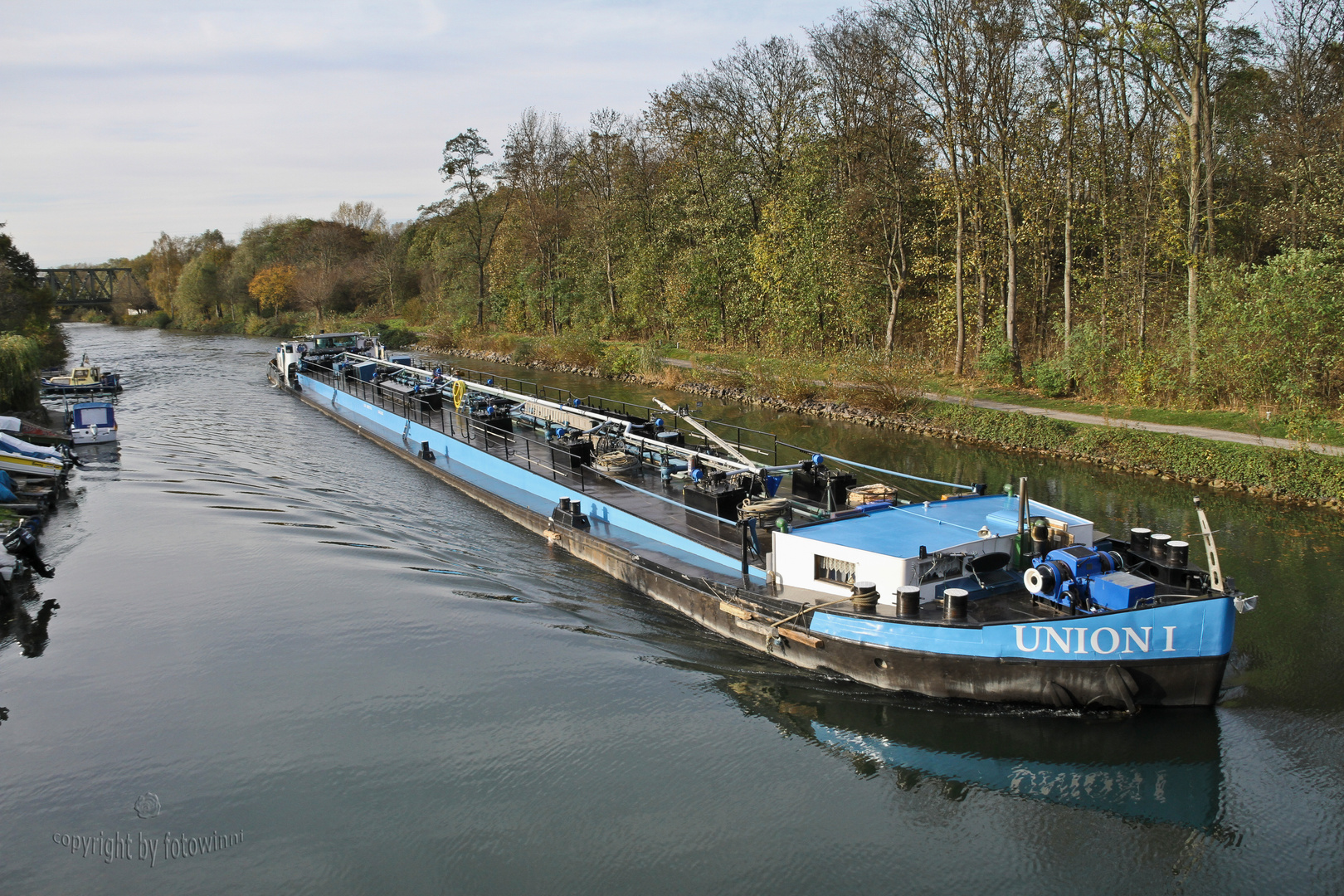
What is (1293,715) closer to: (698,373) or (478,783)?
(478,783)

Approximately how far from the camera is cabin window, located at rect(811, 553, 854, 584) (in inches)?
516

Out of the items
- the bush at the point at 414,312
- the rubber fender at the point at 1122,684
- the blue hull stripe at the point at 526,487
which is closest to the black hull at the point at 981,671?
the rubber fender at the point at 1122,684

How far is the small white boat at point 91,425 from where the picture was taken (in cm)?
3020

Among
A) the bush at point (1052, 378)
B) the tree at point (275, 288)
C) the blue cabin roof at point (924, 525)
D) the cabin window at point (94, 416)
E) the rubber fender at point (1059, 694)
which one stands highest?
the tree at point (275, 288)

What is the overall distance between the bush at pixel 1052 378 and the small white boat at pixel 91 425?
32463 mm

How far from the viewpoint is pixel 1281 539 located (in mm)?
17875

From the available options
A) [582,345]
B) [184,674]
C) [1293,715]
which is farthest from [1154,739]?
[582,345]

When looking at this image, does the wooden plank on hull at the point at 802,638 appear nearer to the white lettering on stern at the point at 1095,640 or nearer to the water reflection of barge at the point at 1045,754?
the water reflection of barge at the point at 1045,754

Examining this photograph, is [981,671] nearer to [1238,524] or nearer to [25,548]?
[1238,524]

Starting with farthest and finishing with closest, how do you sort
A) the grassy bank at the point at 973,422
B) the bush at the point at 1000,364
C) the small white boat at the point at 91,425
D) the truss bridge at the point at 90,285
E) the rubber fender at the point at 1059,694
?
the truss bridge at the point at 90,285
the bush at the point at 1000,364
the small white boat at the point at 91,425
the grassy bank at the point at 973,422
the rubber fender at the point at 1059,694

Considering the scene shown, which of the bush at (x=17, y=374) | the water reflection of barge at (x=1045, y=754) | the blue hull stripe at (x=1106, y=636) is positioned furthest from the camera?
the bush at (x=17, y=374)

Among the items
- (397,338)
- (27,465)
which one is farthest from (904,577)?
(397,338)

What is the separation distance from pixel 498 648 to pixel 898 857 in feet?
24.3

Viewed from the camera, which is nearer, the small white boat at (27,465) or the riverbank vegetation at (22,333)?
the small white boat at (27,465)
